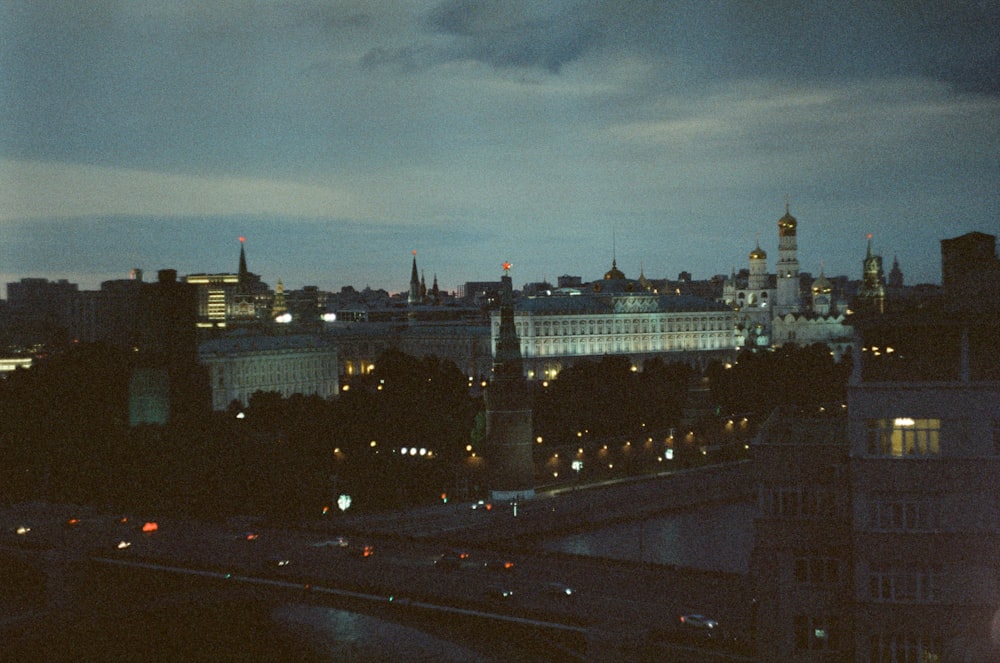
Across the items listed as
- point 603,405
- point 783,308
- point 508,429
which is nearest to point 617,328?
point 783,308

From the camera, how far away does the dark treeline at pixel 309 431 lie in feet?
137

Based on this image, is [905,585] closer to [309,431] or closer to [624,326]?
[309,431]

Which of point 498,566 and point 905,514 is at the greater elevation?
point 905,514

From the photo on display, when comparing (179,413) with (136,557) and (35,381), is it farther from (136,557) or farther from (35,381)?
(136,557)

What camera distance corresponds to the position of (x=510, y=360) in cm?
4556

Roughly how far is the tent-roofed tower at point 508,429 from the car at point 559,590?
62.9 feet

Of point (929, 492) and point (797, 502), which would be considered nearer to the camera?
point (929, 492)

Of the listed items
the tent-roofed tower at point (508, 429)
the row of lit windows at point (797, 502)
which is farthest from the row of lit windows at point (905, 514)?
the tent-roofed tower at point (508, 429)

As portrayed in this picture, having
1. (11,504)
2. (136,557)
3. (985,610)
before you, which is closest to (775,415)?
(985,610)

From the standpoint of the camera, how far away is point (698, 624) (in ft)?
74.6

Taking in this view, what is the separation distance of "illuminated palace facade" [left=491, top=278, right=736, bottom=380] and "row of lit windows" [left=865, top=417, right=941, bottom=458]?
7610 centimetres

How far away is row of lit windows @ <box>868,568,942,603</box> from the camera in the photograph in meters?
17.1

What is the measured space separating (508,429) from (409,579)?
1937 cm

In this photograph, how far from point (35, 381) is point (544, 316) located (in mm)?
41968
